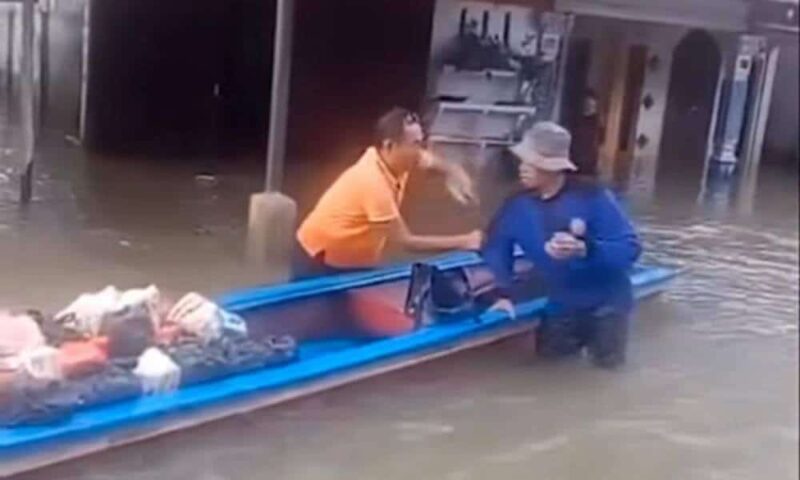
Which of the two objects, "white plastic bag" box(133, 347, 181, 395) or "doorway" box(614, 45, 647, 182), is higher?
"doorway" box(614, 45, 647, 182)

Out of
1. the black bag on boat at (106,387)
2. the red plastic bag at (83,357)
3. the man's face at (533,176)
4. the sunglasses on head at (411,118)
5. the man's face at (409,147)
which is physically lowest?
the black bag on boat at (106,387)

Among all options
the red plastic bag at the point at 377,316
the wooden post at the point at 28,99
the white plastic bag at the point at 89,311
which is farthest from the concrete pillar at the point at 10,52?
the red plastic bag at the point at 377,316

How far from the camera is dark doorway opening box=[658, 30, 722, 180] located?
1.94ft

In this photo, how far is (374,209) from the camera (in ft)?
2.22

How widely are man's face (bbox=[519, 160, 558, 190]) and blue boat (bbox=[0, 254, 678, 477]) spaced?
0.06 m

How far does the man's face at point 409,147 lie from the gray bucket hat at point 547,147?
0.20 feet

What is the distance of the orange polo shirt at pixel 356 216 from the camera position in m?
0.66

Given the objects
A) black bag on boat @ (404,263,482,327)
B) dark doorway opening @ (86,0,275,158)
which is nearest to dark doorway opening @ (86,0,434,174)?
dark doorway opening @ (86,0,275,158)

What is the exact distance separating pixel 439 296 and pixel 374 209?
74 millimetres

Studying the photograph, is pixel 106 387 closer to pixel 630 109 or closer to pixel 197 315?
pixel 197 315

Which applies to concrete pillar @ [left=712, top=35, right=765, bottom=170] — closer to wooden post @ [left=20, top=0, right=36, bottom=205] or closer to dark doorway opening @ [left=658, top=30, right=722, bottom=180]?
dark doorway opening @ [left=658, top=30, right=722, bottom=180]

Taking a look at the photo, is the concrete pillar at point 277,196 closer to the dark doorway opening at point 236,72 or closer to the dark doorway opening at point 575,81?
the dark doorway opening at point 236,72

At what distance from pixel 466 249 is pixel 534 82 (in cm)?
12

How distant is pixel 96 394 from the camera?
0.69 meters
